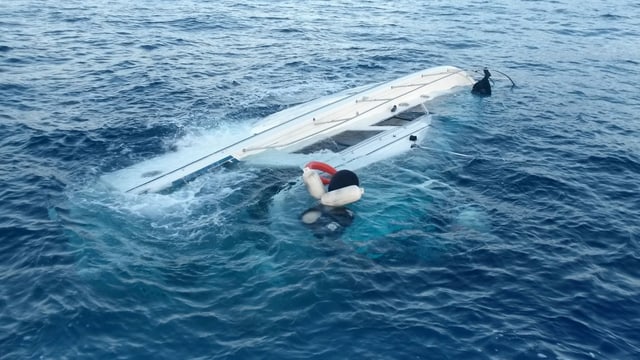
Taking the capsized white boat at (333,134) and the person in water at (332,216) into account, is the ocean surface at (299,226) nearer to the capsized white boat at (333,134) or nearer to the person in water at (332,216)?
the person in water at (332,216)

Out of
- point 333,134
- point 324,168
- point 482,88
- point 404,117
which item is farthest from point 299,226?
point 482,88

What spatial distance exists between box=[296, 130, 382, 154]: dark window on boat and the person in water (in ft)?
13.9

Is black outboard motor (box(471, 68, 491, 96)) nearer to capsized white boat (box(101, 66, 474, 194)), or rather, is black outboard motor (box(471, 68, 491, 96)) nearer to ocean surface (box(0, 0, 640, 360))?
ocean surface (box(0, 0, 640, 360))

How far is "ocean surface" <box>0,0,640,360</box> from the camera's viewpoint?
495 inches

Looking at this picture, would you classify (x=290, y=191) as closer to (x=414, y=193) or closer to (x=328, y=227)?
(x=328, y=227)

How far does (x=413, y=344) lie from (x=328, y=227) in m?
4.92

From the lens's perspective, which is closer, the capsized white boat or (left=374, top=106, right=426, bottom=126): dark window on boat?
the capsized white boat

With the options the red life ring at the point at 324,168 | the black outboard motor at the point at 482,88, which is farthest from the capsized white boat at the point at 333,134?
the red life ring at the point at 324,168

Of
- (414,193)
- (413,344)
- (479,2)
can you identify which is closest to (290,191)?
(414,193)

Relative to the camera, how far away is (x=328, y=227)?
53.3 ft

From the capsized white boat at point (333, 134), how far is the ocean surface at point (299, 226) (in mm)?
580

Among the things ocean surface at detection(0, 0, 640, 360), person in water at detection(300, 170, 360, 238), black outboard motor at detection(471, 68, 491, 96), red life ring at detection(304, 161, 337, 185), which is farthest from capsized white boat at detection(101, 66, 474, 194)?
person in water at detection(300, 170, 360, 238)

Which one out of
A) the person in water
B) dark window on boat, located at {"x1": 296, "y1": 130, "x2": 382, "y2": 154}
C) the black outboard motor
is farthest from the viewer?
the black outboard motor

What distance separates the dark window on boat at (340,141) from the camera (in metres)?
21.3
